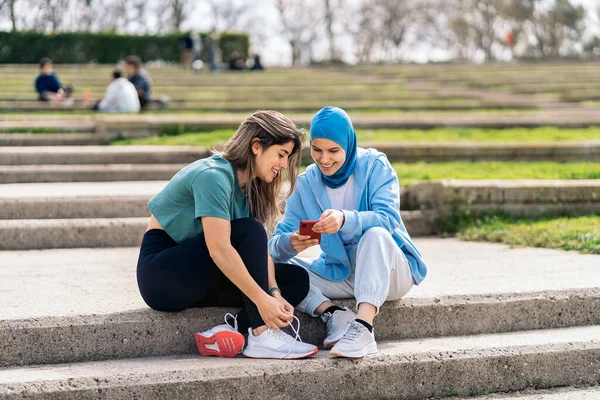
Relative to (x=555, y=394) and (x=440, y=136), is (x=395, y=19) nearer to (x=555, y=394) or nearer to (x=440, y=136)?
(x=440, y=136)

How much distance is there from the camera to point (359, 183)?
412 cm

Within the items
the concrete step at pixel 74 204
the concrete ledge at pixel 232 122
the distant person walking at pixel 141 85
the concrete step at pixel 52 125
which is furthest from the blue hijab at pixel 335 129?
the distant person walking at pixel 141 85

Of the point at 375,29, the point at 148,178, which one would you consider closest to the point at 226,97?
the point at 148,178

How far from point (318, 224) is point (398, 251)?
1.45 ft

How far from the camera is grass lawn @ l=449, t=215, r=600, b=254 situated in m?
5.81

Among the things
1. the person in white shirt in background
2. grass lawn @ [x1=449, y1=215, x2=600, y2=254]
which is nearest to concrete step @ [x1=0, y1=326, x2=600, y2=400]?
grass lawn @ [x1=449, y1=215, x2=600, y2=254]

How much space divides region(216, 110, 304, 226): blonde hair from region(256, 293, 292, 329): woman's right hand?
47 centimetres

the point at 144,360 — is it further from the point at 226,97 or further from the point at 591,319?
the point at 226,97

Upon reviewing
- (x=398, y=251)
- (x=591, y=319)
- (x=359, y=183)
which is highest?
(x=359, y=183)

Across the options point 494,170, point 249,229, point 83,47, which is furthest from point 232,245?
point 83,47

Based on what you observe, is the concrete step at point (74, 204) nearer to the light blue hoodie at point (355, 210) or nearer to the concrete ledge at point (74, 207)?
the concrete ledge at point (74, 207)

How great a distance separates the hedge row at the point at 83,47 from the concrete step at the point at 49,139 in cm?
2266

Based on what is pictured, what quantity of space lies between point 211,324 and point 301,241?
1.92 ft

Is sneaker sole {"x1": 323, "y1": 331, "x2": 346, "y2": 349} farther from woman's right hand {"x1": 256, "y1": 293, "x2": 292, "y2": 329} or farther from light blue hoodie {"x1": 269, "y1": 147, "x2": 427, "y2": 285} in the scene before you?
light blue hoodie {"x1": 269, "y1": 147, "x2": 427, "y2": 285}
